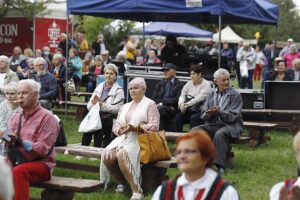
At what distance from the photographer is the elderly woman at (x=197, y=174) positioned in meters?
4.65

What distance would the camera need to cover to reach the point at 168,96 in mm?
11812

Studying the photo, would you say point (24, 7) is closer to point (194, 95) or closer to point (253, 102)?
point (253, 102)

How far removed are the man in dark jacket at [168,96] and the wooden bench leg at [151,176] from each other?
3137mm

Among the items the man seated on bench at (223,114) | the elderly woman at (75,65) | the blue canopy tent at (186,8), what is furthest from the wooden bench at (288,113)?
the elderly woman at (75,65)

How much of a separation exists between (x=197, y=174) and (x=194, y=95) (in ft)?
22.6

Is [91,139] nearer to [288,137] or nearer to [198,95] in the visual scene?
[198,95]

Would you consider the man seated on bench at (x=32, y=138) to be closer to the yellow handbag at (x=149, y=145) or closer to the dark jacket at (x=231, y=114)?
A: the yellow handbag at (x=149, y=145)

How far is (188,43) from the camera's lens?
47.7 meters

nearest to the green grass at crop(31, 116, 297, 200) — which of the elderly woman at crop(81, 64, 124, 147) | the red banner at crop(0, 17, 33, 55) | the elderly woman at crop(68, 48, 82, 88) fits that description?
the elderly woman at crop(81, 64, 124, 147)

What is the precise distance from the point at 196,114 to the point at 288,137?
8.19ft

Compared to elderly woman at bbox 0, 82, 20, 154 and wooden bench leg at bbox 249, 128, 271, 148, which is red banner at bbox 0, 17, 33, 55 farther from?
elderly woman at bbox 0, 82, 20, 154

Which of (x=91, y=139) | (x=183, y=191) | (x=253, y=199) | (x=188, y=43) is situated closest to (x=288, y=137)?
(x=91, y=139)

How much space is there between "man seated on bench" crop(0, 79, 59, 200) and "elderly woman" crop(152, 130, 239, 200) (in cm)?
270

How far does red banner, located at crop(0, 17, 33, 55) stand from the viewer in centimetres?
2623
